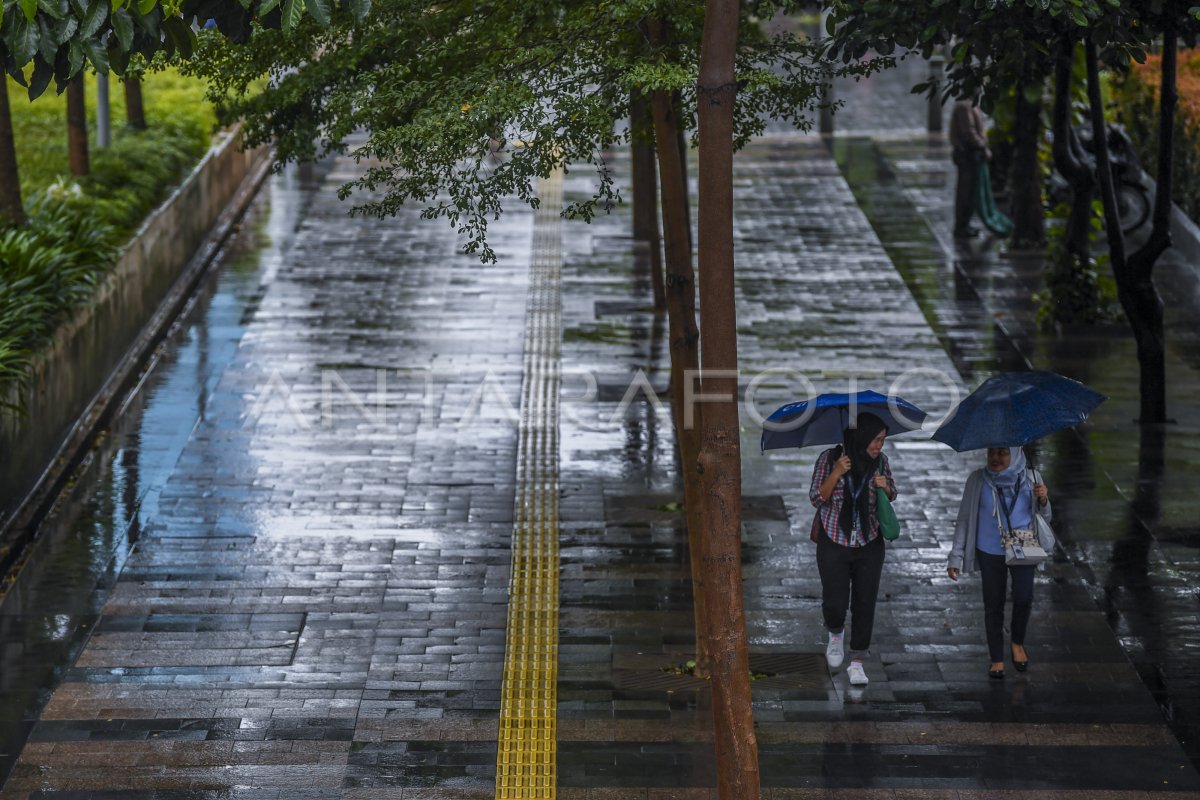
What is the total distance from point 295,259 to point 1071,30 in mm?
11207

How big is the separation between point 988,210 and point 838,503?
38.4ft

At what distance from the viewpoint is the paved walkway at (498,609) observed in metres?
8.21

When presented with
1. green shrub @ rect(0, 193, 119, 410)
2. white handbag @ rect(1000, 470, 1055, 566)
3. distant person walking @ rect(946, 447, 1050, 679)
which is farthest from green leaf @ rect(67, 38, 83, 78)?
white handbag @ rect(1000, 470, 1055, 566)

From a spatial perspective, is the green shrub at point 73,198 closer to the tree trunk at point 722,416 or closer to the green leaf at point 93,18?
the green leaf at point 93,18

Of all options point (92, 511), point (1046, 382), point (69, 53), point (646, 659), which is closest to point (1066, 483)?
point (1046, 382)

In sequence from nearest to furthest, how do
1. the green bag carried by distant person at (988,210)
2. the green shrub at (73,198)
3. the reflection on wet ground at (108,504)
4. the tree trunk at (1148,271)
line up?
1. the reflection on wet ground at (108,504)
2. the green shrub at (73,198)
3. the tree trunk at (1148,271)
4. the green bag carried by distant person at (988,210)

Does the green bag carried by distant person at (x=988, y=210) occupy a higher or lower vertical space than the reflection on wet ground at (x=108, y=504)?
higher

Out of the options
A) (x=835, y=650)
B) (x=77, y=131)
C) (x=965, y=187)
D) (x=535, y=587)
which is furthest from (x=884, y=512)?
(x=77, y=131)

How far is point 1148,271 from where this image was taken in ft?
43.0

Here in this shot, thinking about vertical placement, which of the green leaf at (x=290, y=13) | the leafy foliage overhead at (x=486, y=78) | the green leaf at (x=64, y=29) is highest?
the green leaf at (x=290, y=13)

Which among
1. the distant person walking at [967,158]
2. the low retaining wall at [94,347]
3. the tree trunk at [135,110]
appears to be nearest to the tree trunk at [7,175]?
the low retaining wall at [94,347]

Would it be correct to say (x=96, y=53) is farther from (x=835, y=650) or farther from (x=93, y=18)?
(x=835, y=650)

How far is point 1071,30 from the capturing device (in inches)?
388

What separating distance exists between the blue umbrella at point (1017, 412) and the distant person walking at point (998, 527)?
0.19m
